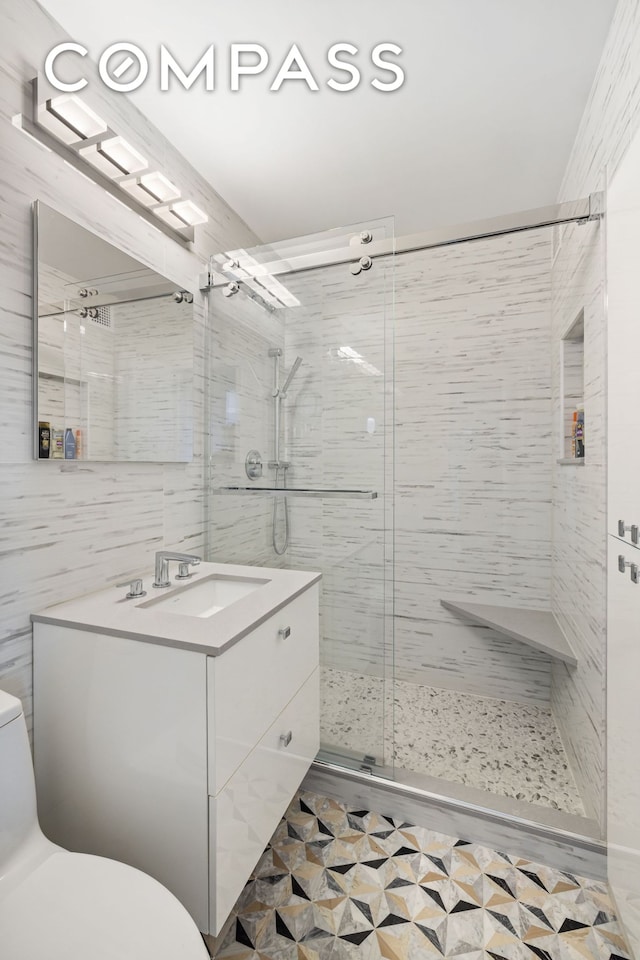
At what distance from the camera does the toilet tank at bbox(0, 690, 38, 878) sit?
861 millimetres

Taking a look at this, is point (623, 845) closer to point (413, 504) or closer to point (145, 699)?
point (145, 699)

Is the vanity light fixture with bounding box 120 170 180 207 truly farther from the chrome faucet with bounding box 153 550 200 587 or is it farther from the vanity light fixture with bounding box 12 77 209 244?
the chrome faucet with bounding box 153 550 200 587

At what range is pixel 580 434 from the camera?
5.62ft

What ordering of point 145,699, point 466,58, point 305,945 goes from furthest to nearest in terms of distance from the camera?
point 466,58, point 305,945, point 145,699

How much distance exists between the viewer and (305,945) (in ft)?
3.68

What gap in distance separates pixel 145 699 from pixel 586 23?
2238mm

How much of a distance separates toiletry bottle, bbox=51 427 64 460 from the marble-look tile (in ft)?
3.91

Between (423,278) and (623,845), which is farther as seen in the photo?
(423,278)

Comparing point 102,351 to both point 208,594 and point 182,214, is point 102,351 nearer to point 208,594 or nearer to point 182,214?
point 182,214

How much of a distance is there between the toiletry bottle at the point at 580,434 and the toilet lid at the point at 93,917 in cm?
178

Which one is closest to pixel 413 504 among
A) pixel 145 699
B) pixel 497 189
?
pixel 497 189

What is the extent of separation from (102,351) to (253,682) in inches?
42.5

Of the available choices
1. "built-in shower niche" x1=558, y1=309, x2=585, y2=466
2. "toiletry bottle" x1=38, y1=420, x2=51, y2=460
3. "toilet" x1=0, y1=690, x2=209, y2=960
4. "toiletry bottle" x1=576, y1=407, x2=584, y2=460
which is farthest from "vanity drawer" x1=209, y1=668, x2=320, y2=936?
"built-in shower niche" x1=558, y1=309, x2=585, y2=466

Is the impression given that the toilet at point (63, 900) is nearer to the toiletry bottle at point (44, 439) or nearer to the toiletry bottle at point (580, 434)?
the toiletry bottle at point (44, 439)
